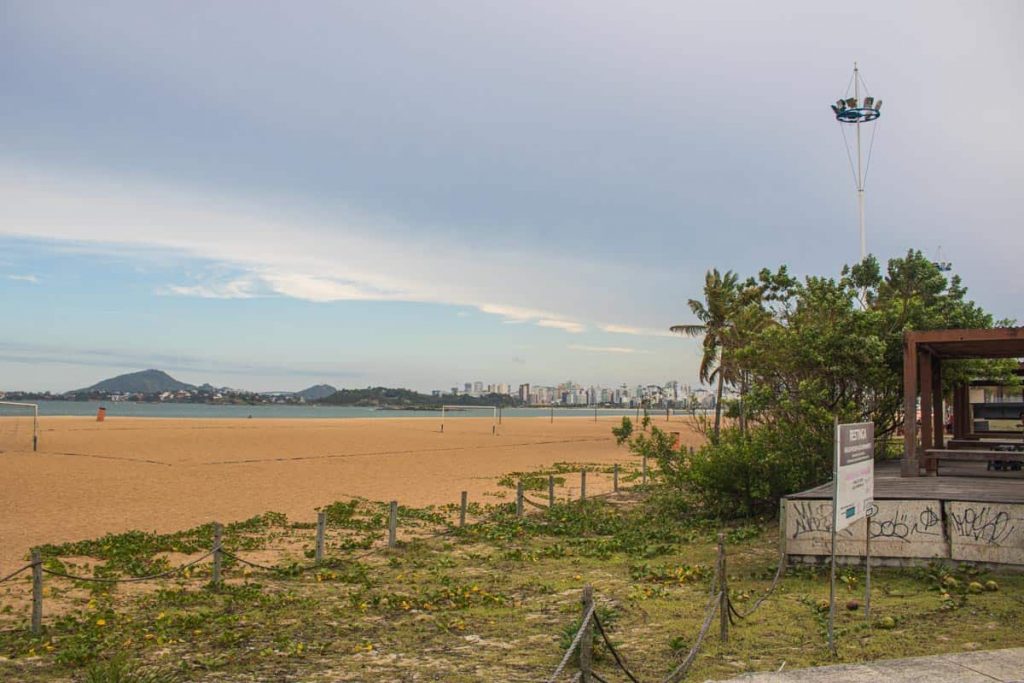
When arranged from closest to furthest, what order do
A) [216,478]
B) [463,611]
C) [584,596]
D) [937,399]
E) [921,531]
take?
[584,596] → [463,611] → [921,531] → [937,399] → [216,478]

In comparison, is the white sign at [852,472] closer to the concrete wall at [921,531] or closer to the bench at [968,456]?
the concrete wall at [921,531]

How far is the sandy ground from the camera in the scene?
18250 millimetres

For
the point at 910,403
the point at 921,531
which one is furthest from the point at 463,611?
the point at 910,403

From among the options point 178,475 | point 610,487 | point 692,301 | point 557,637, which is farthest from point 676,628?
point 692,301

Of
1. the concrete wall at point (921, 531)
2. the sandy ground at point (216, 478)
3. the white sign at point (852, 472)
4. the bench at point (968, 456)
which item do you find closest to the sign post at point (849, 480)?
the white sign at point (852, 472)

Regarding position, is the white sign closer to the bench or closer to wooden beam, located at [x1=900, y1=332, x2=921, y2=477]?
wooden beam, located at [x1=900, y1=332, x2=921, y2=477]

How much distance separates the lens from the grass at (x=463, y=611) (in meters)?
7.54

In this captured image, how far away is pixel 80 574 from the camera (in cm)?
1224

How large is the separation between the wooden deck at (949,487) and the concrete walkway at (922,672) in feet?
15.6

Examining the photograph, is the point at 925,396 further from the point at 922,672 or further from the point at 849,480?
the point at 922,672

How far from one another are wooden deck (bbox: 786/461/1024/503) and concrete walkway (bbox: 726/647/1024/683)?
4.76 metres

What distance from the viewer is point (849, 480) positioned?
7930mm

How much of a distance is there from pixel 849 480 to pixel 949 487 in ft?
17.2

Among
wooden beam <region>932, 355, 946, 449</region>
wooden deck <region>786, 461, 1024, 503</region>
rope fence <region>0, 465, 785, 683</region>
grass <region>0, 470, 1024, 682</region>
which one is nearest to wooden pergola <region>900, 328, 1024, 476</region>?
wooden deck <region>786, 461, 1024, 503</region>
